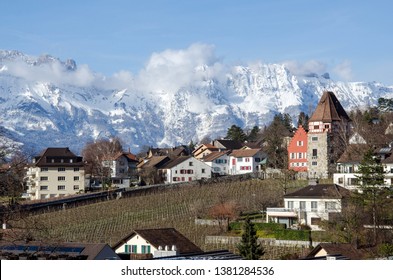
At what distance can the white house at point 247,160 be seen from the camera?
297 ft

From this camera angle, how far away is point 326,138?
76062mm

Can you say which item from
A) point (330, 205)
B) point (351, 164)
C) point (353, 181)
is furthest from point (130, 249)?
point (351, 164)

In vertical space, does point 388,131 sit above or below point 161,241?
above

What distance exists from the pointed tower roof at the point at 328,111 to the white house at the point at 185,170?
48.6 feet

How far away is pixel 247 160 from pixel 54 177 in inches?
846

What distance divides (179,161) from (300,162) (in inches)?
587

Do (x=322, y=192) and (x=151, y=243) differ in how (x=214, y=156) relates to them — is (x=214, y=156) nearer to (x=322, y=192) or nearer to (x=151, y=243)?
(x=322, y=192)

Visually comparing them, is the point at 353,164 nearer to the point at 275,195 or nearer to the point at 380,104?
the point at 275,195

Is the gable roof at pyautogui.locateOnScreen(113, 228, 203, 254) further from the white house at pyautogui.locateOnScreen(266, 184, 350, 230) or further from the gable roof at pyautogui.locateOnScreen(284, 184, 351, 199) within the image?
the gable roof at pyautogui.locateOnScreen(284, 184, 351, 199)

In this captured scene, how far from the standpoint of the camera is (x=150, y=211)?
61.2 metres

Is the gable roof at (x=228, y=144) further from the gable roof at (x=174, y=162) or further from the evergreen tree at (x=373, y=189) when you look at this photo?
the evergreen tree at (x=373, y=189)

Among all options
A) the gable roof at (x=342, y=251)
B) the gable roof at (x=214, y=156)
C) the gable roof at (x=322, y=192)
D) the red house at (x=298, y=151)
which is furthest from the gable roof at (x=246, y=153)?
the gable roof at (x=342, y=251)
